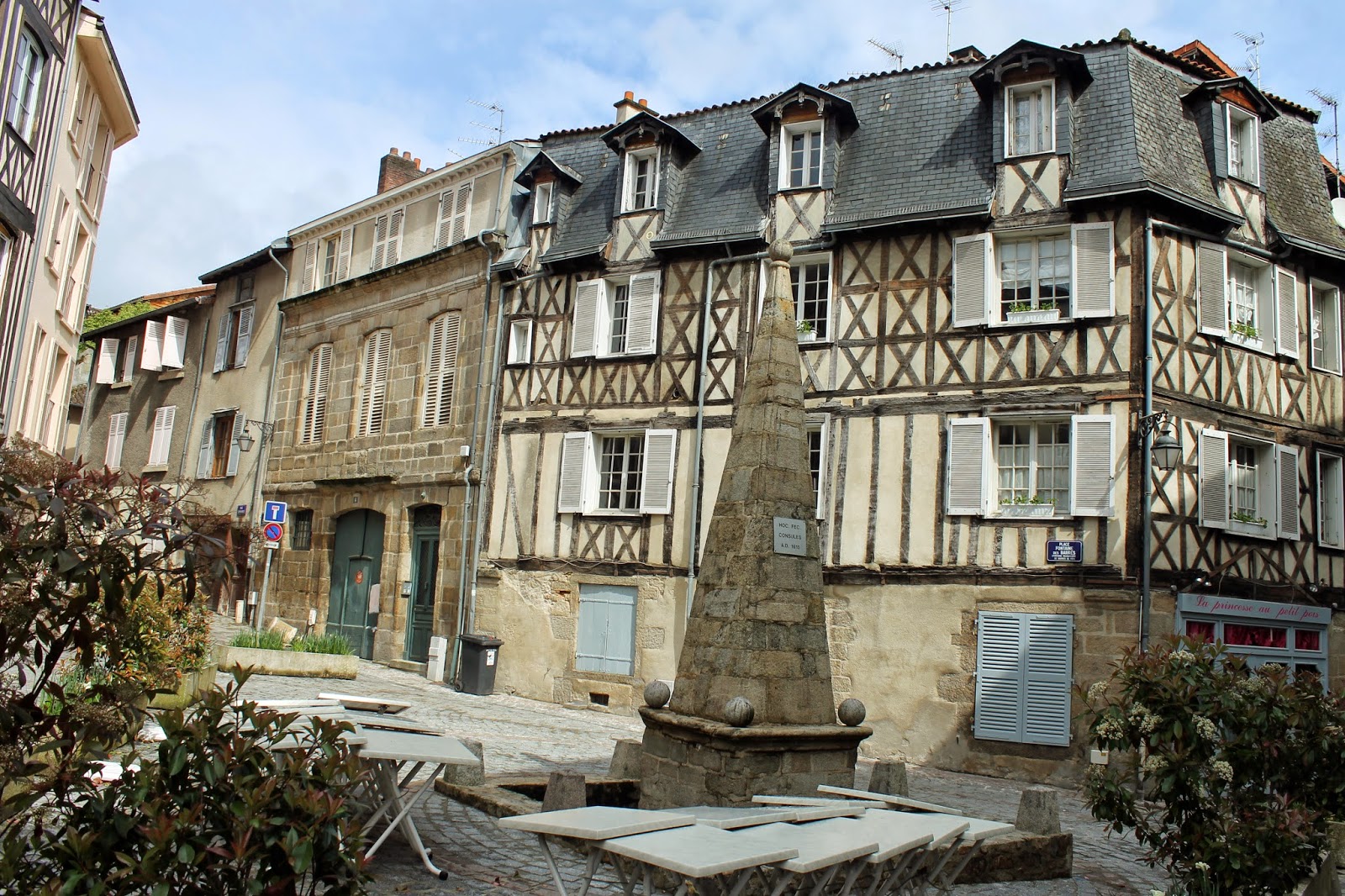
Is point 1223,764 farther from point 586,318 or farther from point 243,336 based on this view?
point 243,336

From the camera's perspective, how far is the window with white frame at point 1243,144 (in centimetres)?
1337

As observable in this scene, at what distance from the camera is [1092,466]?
12.1 metres

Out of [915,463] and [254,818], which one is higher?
[915,463]

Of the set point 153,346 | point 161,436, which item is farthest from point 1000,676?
point 153,346

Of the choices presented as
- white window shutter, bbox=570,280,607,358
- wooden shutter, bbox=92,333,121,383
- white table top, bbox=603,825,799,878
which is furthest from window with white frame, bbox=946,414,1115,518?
wooden shutter, bbox=92,333,121,383

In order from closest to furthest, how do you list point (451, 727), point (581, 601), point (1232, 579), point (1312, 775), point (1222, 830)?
point (1222, 830)
point (1312, 775)
point (451, 727)
point (1232, 579)
point (581, 601)

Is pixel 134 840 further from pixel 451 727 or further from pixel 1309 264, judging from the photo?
pixel 1309 264

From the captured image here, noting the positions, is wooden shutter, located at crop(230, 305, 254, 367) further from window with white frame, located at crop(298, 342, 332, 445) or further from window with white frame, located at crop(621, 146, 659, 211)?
window with white frame, located at crop(621, 146, 659, 211)

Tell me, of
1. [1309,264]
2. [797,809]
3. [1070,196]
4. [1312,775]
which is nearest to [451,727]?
[797,809]

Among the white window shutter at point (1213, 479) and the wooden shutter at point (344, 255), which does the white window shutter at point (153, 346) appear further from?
the white window shutter at point (1213, 479)

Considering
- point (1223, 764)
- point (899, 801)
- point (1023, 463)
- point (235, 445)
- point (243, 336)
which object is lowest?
point (899, 801)

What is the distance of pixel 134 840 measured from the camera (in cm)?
325

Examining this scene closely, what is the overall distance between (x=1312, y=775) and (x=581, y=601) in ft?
33.9

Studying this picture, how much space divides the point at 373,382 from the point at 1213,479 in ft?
42.2
